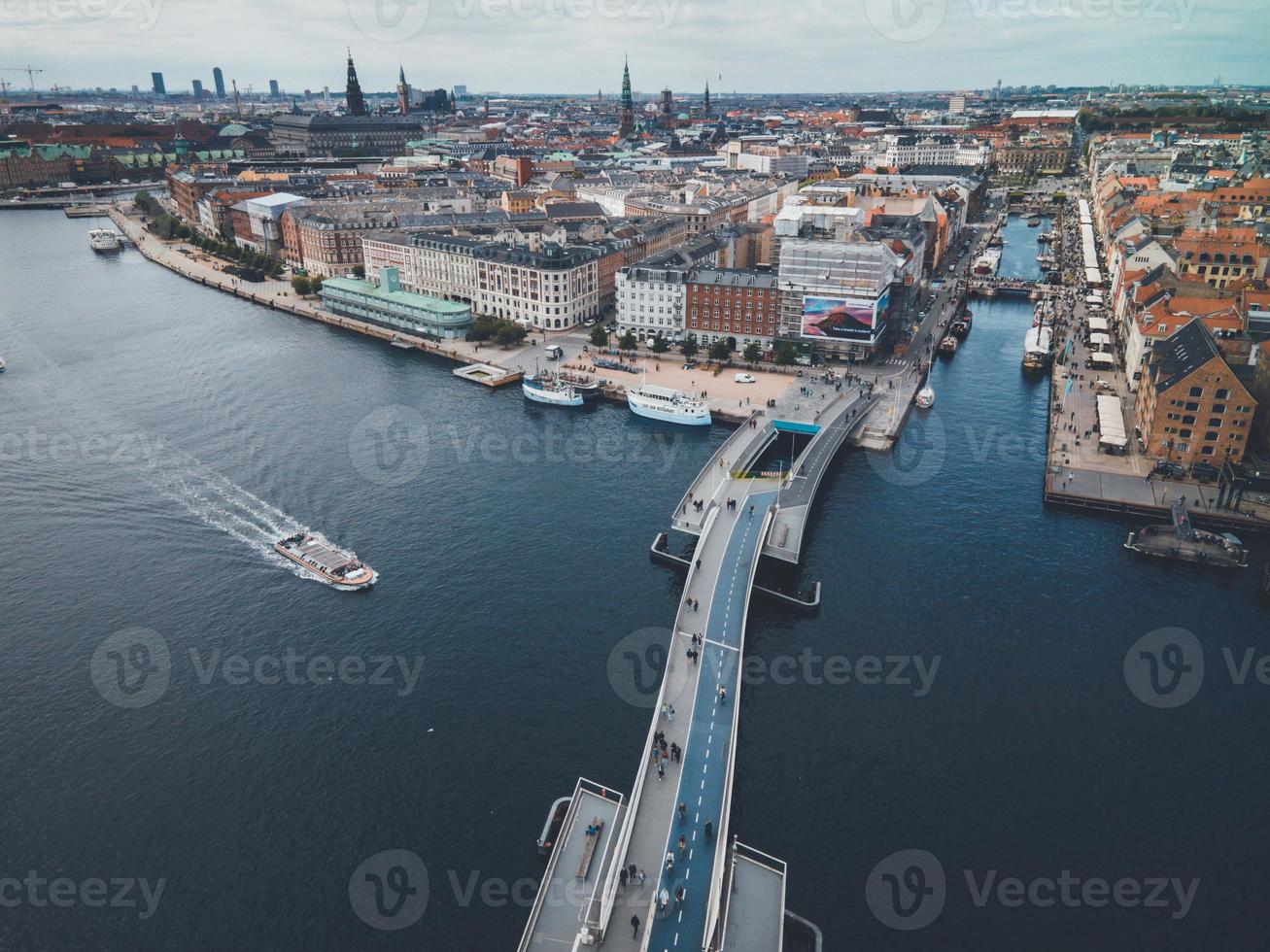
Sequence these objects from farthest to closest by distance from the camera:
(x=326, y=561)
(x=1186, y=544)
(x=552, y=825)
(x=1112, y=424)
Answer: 1. (x=1112, y=424)
2. (x=1186, y=544)
3. (x=326, y=561)
4. (x=552, y=825)

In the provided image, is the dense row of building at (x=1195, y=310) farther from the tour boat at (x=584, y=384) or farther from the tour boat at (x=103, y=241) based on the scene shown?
the tour boat at (x=103, y=241)

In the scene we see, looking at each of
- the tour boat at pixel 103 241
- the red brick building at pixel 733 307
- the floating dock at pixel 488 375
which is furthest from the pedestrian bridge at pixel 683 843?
the tour boat at pixel 103 241

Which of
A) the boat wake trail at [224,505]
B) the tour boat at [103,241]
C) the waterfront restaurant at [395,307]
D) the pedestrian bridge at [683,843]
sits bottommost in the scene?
the pedestrian bridge at [683,843]

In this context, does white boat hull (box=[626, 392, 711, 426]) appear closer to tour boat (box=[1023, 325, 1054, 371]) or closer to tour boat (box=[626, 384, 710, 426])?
tour boat (box=[626, 384, 710, 426])

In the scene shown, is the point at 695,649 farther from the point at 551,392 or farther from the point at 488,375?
the point at 488,375

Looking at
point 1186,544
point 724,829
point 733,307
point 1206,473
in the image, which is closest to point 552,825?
point 724,829

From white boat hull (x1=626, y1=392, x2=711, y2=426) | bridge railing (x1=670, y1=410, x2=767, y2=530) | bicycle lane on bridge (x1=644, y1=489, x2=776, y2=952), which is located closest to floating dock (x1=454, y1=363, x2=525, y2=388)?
white boat hull (x1=626, y1=392, x2=711, y2=426)

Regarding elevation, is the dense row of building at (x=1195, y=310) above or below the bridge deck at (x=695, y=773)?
above
